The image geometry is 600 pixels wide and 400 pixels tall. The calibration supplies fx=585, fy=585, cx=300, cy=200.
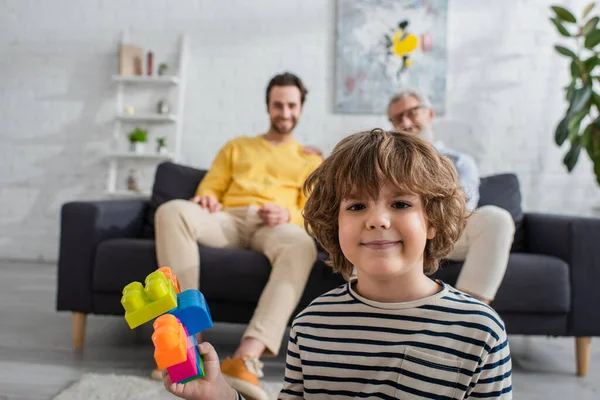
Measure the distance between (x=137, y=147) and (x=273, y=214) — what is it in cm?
220

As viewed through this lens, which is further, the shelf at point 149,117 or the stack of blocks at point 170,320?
the shelf at point 149,117

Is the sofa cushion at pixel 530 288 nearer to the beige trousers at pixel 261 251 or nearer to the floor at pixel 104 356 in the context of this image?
the floor at pixel 104 356

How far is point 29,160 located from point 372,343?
416 cm

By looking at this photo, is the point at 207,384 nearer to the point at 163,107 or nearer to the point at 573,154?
the point at 573,154

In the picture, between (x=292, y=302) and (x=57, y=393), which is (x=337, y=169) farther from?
(x=57, y=393)

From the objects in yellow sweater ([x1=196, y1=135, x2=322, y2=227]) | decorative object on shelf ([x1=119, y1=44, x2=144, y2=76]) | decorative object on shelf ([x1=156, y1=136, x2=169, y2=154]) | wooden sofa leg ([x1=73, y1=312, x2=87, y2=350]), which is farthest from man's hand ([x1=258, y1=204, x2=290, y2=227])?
decorative object on shelf ([x1=119, y1=44, x2=144, y2=76])

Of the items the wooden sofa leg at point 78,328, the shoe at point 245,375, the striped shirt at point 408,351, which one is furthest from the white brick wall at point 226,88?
the striped shirt at point 408,351

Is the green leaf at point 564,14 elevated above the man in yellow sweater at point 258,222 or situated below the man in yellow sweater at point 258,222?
above

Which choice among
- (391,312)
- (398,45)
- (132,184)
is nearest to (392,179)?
(391,312)

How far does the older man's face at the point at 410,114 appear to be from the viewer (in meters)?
2.33

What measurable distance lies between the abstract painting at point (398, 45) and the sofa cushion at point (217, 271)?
214 cm

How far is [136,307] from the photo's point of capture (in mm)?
691

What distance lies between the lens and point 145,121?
421cm

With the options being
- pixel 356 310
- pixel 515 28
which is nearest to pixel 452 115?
pixel 515 28
